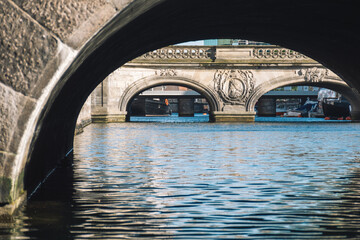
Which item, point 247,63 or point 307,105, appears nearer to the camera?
point 247,63

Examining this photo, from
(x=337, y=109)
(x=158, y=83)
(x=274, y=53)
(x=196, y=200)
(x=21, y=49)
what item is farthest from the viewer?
(x=337, y=109)

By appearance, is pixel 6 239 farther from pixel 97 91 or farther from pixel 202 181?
pixel 97 91

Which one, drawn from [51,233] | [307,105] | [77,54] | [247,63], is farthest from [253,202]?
[307,105]

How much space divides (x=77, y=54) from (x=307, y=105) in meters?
78.1

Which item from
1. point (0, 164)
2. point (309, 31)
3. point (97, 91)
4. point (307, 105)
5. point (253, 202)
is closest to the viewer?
point (0, 164)

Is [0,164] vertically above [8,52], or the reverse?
[8,52]

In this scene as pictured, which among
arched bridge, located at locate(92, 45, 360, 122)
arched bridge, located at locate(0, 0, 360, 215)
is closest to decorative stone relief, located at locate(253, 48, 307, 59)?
arched bridge, located at locate(92, 45, 360, 122)

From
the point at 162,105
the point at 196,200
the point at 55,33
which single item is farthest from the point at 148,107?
the point at 55,33

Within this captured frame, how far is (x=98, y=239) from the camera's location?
4672mm

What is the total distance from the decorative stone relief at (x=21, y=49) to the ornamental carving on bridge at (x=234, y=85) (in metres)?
Result: 32.9

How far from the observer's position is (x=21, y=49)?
460cm

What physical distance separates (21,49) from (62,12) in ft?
1.41

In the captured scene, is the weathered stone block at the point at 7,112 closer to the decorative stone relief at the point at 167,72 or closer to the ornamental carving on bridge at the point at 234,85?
the decorative stone relief at the point at 167,72

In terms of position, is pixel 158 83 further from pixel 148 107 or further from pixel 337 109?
pixel 148 107
